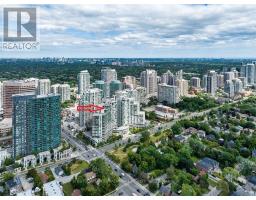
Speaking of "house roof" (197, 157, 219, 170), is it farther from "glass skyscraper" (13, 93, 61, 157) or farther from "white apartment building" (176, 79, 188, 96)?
"white apartment building" (176, 79, 188, 96)

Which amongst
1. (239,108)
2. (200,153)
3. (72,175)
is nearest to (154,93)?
(239,108)

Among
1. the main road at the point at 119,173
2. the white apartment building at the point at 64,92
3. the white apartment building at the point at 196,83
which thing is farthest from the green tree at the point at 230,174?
the white apartment building at the point at 196,83

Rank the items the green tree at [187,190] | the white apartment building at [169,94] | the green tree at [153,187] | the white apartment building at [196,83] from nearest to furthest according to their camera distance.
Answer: the green tree at [187,190]
the green tree at [153,187]
the white apartment building at [169,94]
the white apartment building at [196,83]

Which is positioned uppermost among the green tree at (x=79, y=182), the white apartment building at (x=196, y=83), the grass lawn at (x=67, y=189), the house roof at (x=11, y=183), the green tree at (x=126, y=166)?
the white apartment building at (x=196, y=83)

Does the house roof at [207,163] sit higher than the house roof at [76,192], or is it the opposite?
the house roof at [207,163]

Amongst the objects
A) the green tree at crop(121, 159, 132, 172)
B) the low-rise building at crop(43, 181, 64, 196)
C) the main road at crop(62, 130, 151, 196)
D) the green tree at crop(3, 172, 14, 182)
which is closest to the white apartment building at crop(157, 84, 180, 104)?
the main road at crop(62, 130, 151, 196)

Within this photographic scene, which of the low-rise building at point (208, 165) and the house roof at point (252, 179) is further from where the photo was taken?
the low-rise building at point (208, 165)

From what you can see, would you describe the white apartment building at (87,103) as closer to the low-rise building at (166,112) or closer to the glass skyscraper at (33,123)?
the glass skyscraper at (33,123)

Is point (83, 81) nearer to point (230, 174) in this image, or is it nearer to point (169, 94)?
point (169, 94)

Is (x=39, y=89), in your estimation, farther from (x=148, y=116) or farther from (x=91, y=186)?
(x=91, y=186)
